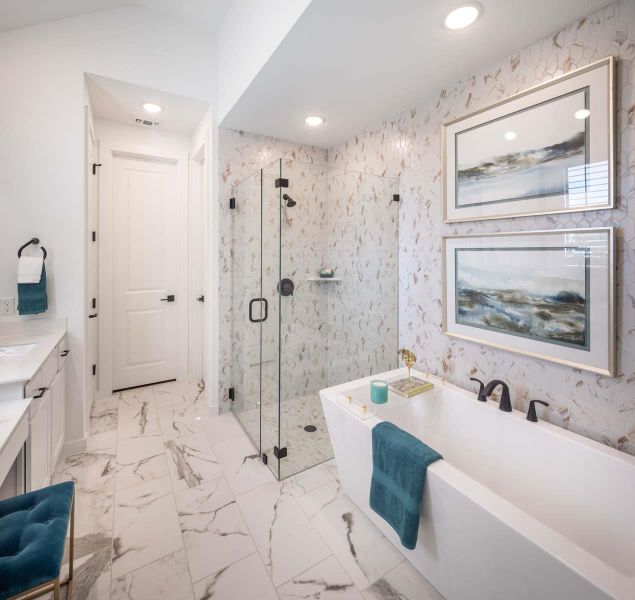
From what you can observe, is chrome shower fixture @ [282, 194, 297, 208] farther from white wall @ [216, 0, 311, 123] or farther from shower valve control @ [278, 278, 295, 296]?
white wall @ [216, 0, 311, 123]

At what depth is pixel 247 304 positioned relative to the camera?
282 centimetres

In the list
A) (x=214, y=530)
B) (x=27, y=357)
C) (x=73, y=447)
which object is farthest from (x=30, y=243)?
(x=214, y=530)

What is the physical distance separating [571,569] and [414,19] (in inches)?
84.1

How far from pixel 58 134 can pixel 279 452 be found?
2625mm

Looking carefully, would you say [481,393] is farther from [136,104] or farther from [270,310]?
[136,104]

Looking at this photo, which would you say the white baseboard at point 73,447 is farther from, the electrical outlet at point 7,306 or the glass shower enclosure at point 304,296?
the glass shower enclosure at point 304,296

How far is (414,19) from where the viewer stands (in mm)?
1562

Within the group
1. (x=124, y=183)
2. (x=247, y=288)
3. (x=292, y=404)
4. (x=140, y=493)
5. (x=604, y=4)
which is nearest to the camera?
(x=604, y=4)

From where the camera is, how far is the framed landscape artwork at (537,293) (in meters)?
1.54

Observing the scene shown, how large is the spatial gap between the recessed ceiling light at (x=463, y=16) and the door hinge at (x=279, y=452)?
2554 millimetres

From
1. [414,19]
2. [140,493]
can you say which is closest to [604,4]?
[414,19]

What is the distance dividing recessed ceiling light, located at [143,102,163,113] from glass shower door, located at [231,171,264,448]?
979 millimetres

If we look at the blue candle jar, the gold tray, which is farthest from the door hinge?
the gold tray

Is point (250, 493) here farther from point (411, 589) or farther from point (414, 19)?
point (414, 19)
